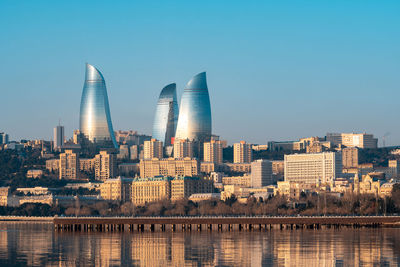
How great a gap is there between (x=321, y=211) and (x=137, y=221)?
28175 mm

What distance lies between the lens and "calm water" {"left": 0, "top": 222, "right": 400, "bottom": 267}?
86.3 m

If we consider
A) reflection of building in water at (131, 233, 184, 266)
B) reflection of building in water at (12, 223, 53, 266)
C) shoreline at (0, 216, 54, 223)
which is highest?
reflection of building in water at (131, 233, 184, 266)

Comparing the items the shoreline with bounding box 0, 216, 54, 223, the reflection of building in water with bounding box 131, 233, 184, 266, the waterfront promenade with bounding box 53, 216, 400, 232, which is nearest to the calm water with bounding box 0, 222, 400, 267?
the reflection of building in water with bounding box 131, 233, 184, 266

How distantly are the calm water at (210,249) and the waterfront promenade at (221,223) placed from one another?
11.1 meters

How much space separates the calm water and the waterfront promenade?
11139 mm

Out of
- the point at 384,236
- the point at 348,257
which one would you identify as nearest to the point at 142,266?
the point at 348,257

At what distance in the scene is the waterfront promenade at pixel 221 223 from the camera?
453ft

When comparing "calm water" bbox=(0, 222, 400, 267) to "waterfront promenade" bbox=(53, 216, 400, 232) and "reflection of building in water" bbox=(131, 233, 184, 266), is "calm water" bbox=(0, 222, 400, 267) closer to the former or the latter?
"reflection of building in water" bbox=(131, 233, 184, 266)

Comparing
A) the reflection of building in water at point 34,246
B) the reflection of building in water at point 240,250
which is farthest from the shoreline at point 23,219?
the reflection of building in water at point 240,250

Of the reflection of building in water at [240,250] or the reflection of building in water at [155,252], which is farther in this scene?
the reflection of building in water at [155,252]

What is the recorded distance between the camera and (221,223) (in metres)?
142

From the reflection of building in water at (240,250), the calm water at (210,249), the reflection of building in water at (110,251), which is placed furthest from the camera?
Result: the reflection of building in water at (110,251)

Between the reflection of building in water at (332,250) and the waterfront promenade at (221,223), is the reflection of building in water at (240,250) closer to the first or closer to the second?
the reflection of building in water at (332,250)

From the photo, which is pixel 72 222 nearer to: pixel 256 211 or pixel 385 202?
pixel 256 211
